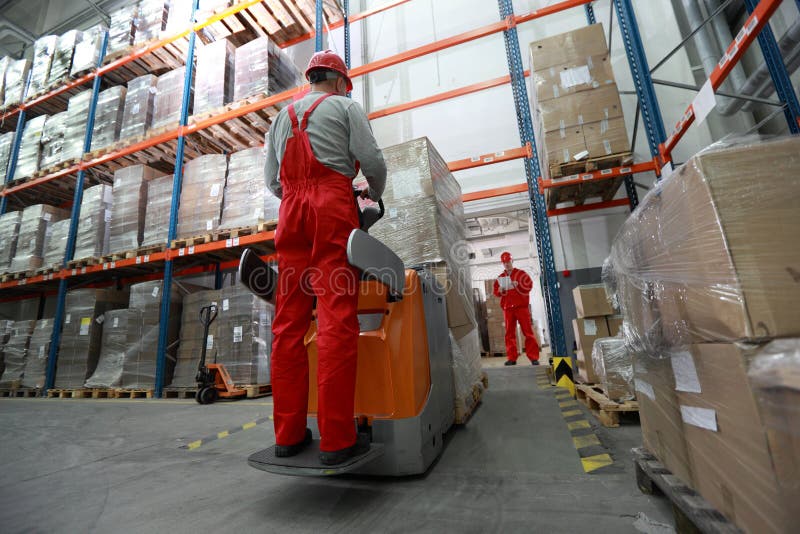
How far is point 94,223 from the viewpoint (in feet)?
19.4

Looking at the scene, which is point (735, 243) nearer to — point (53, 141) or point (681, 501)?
point (681, 501)

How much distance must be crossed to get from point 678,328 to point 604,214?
15.4 feet

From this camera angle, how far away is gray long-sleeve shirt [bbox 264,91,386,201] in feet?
5.24

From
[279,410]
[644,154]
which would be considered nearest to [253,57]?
[279,410]

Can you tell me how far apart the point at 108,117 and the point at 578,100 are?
764cm

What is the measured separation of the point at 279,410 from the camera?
4.92ft

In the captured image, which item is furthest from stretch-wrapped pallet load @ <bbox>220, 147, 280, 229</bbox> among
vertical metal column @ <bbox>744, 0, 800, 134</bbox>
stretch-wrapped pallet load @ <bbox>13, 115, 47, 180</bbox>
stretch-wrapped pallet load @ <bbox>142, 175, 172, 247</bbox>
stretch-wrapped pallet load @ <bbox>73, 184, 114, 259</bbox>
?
stretch-wrapped pallet load @ <bbox>13, 115, 47, 180</bbox>

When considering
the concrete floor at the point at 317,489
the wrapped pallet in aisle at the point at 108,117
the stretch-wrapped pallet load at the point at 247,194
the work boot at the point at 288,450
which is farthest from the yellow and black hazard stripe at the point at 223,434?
the wrapped pallet in aisle at the point at 108,117

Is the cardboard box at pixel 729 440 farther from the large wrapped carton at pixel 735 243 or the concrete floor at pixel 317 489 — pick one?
the concrete floor at pixel 317 489

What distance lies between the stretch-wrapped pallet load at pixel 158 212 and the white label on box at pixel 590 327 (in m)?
5.68

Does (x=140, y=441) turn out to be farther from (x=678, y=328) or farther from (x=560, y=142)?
(x=560, y=142)

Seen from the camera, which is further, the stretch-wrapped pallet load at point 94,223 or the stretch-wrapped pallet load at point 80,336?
the stretch-wrapped pallet load at point 94,223

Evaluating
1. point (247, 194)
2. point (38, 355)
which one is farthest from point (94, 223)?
point (247, 194)

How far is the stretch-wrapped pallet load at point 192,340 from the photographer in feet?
15.9
